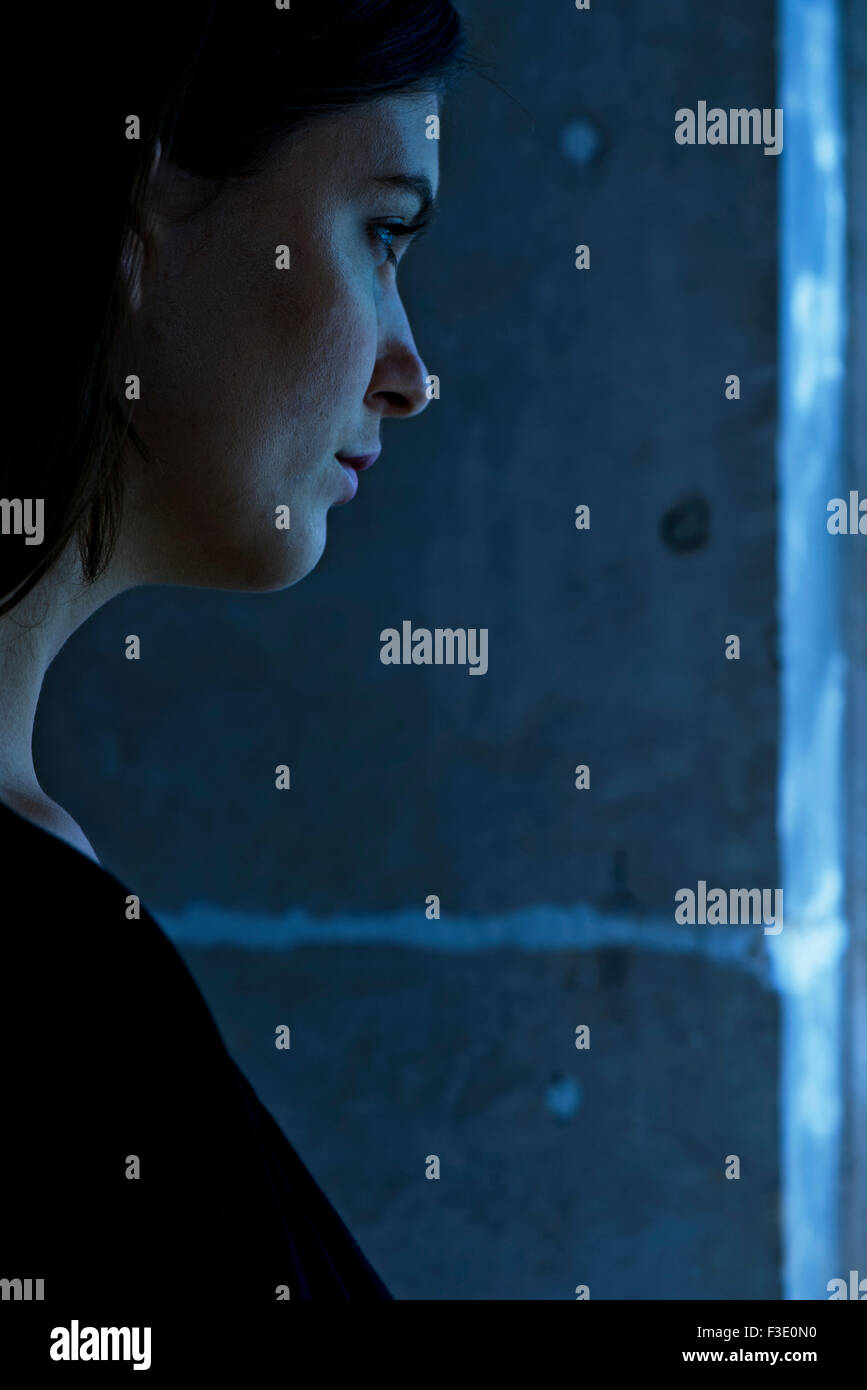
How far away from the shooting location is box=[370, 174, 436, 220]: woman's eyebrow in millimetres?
731

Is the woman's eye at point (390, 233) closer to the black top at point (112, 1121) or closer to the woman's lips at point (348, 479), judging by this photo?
the woman's lips at point (348, 479)

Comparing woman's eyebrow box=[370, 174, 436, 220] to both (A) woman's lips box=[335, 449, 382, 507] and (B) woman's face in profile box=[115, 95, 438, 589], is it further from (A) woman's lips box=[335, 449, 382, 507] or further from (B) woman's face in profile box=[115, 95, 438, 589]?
(A) woman's lips box=[335, 449, 382, 507]

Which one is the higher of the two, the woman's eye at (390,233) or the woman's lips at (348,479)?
the woman's eye at (390,233)

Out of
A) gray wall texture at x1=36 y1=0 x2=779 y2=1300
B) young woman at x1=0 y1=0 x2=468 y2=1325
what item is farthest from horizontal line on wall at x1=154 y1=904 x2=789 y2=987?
young woman at x1=0 y1=0 x2=468 y2=1325

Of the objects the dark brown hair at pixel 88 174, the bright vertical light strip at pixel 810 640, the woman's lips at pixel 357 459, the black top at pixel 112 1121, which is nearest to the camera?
the black top at pixel 112 1121

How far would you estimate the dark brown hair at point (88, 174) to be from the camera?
0.65 meters

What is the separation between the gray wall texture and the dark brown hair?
711 millimetres

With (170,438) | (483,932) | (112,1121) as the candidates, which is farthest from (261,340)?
(483,932)

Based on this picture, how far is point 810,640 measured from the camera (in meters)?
1.39

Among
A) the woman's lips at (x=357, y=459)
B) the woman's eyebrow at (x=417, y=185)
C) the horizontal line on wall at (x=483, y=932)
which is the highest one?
the woman's eyebrow at (x=417, y=185)

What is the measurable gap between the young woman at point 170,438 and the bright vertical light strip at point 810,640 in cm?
68

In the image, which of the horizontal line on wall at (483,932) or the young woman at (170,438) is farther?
the horizontal line on wall at (483,932)

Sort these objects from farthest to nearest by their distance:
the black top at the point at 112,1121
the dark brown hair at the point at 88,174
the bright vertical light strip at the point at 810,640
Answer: the bright vertical light strip at the point at 810,640, the dark brown hair at the point at 88,174, the black top at the point at 112,1121

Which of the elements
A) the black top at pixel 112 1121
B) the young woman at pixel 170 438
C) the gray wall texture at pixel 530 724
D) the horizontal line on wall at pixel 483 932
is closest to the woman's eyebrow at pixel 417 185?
the young woman at pixel 170 438
